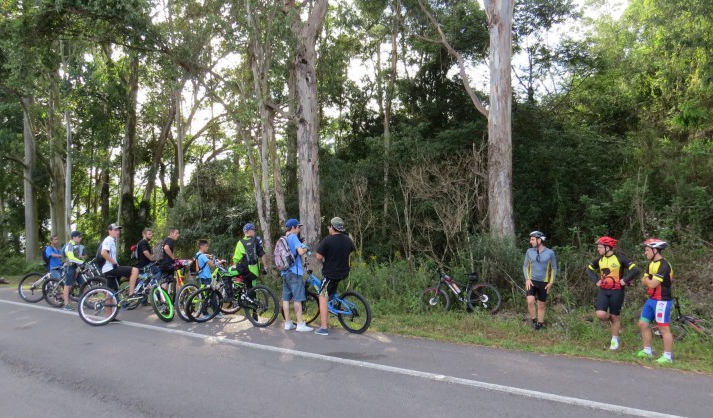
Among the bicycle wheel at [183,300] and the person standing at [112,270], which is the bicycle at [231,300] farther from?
the person standing at [112,270]

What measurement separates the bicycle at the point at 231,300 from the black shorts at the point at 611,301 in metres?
5.42

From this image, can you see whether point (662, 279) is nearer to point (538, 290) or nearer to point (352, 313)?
point (538, 290)

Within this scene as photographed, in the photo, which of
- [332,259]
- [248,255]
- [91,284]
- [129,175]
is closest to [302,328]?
[332,259]

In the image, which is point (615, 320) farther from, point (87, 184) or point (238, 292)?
point (87, 184)

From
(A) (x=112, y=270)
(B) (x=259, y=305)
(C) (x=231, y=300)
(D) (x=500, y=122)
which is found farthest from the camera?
(D) (x=500, y=122)

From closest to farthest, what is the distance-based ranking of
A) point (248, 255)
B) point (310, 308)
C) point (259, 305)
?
point (259, 305) → point (248, 255) → point (310, 308)

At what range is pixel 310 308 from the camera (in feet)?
31.0

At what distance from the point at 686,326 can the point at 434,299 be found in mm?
4572

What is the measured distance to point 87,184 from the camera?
3666 centimetres

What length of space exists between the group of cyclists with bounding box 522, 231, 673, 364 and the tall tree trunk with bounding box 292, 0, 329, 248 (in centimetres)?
679

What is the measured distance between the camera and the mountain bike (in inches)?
425

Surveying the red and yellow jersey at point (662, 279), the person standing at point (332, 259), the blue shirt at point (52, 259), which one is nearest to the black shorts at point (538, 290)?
the red and yellow jersey at point (662, 279)

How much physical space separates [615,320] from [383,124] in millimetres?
16990

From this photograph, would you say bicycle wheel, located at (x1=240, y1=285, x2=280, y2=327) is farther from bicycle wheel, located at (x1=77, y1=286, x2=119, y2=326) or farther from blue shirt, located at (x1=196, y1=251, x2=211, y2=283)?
bicycle wheel, located at (x1=77, y1=286, x2=119, y2=326)
